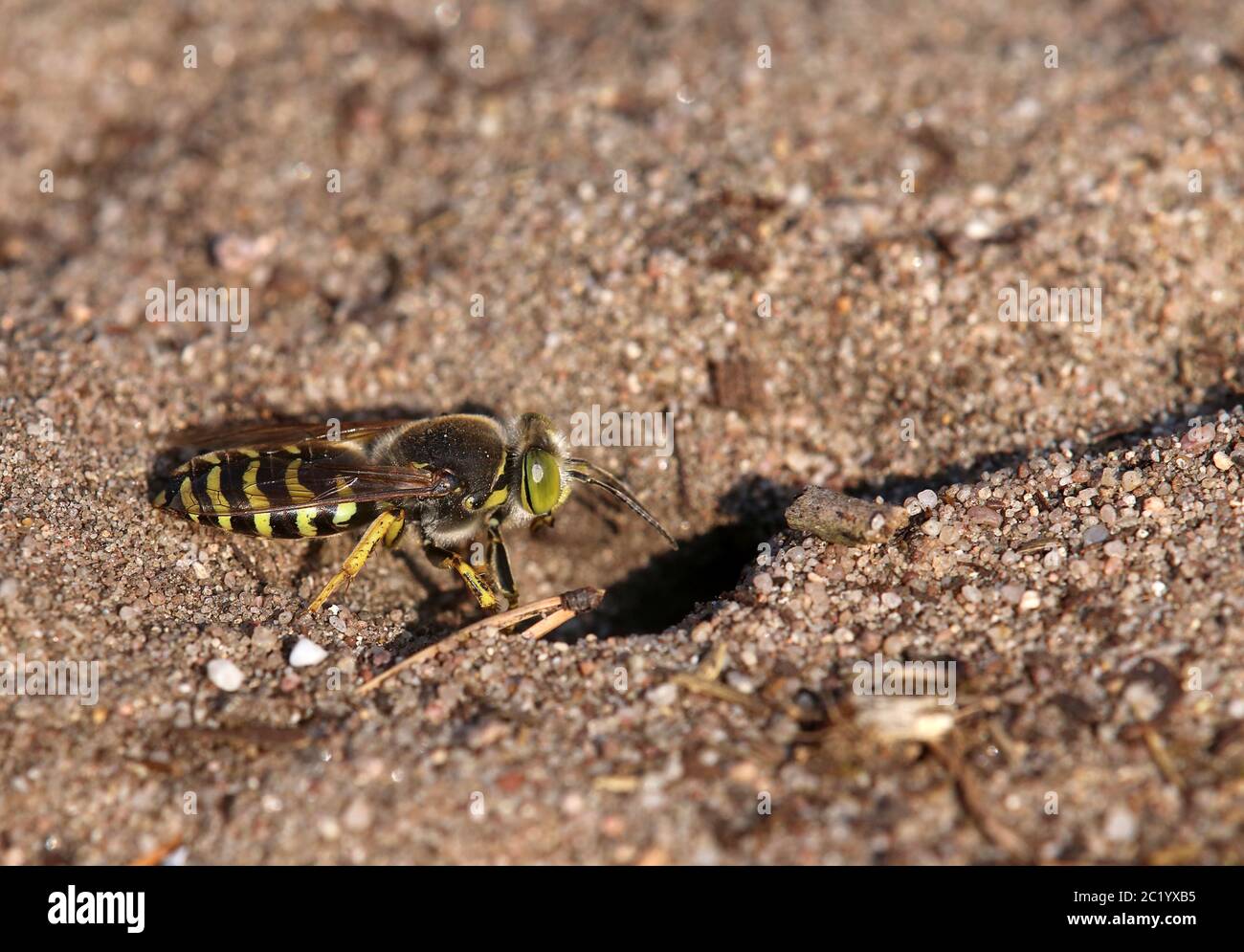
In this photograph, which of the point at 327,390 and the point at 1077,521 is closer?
the point at 1077,521

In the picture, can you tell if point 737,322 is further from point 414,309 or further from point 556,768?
point 556,768

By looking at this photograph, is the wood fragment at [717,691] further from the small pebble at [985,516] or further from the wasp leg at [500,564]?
the small pebble at [985,516]

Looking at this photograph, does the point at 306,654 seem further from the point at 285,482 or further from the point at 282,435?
the point at 282,435

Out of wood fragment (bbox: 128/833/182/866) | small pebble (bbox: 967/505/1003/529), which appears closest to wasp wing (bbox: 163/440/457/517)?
wood fragment (bbox: 128/833/182/866)

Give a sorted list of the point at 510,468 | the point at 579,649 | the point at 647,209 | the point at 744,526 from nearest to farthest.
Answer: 1. the point at 579,649
2. the point at 510,468
3. the point at 744,526
4. the point at 647,209

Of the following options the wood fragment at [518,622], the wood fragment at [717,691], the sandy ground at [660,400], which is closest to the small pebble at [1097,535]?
the sandy ground at [660,400]

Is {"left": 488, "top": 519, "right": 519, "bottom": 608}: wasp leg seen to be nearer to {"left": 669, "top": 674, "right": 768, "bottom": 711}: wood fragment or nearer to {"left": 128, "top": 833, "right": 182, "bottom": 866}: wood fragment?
{"left": 669, "top": 674, "right": 768, "bottom": 711}: wood fragment
